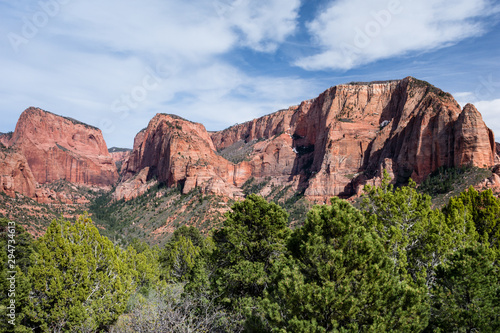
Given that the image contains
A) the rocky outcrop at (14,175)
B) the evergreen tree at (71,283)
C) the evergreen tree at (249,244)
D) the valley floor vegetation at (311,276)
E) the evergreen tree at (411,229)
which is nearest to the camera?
the valley floor vegetation at (311,276)

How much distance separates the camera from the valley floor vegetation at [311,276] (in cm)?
1095

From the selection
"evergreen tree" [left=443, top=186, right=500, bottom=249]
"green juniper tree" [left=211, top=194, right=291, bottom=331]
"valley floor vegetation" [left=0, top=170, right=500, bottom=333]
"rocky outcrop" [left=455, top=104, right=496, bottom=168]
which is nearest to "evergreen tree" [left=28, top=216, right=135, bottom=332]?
"valley floor vegetation" [left=0, top=170, right=500, bottom=333]

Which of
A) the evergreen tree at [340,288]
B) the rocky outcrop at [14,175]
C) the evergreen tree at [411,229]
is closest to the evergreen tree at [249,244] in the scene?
the evergreen tree at [411,229]

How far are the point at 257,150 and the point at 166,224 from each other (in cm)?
9574

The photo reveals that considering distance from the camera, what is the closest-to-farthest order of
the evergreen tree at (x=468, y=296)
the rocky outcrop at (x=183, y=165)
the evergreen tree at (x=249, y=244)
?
the evergreen tree at (x=468, y=296)
the evergreen tree at (x=249, y=244)
the rocky outcrop at (x=183, y=165)

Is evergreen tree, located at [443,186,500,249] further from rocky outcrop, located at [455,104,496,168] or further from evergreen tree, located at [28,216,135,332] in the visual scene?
rocky outcrop, located at [455,104,496,168]

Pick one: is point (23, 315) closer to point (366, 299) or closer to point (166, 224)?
point (366, 299)

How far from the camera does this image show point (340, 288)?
34.3ft

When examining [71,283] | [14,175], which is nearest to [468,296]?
[71,283]

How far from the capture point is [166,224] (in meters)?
101

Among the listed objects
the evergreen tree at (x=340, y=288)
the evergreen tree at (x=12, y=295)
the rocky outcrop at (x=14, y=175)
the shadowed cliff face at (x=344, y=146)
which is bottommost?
the evergreen tree at (x=12, y=295)

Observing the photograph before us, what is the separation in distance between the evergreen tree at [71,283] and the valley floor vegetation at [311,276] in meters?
0.07

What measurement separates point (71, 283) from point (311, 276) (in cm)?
1380

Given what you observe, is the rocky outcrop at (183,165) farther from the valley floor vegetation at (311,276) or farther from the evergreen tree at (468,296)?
the evergreen tree at (468,296)
